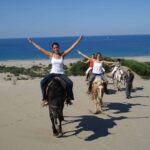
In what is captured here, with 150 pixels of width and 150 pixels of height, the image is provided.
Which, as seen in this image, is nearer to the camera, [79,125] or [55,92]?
[55,92]

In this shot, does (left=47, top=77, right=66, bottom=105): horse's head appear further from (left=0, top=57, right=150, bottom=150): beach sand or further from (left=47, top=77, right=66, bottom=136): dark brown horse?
(left=0, top=57, right=150, bottom=150): beach sand

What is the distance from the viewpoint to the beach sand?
10.5 meters

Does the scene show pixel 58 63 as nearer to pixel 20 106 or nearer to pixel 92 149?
pixel 92 149

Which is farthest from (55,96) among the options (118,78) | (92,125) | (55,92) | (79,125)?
(118,78)

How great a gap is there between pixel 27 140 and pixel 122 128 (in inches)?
124

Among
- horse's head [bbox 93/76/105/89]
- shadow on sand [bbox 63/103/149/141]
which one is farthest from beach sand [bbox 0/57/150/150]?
horse's head [bbox 93/76/105/89]

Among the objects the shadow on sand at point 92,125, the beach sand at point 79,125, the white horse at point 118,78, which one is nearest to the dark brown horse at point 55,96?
the beach sand at point 79,125

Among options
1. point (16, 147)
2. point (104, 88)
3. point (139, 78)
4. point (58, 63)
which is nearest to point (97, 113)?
point (104, 88)

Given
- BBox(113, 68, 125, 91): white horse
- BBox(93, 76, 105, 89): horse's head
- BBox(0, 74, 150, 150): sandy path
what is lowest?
BBox(0, 74, 150, 150): sandy path

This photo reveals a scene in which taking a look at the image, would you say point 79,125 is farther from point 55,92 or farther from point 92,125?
point 55,92

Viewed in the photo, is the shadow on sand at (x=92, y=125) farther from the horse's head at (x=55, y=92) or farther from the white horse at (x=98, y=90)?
the horse's head at (x=55, y=92)

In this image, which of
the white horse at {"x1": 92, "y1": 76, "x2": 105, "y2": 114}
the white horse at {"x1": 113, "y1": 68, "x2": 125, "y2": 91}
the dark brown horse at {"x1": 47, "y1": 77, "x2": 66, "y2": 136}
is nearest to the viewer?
the dark brown horse at {"x1": 47, "y1": 77, "x2": 66, "y2": 136}

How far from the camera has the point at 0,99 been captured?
17.5 meters

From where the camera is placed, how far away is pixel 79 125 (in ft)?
41.7
